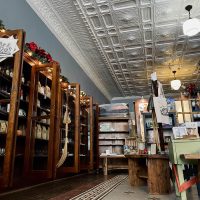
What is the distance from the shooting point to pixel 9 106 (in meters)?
2.95

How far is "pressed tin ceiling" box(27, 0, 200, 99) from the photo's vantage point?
5.24m

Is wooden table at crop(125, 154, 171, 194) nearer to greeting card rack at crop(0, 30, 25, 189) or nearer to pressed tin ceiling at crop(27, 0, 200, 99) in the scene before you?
greeting card rack at crop(0, 30, 25, 189)

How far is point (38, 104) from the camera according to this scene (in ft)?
13.7

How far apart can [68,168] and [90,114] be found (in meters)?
1.95

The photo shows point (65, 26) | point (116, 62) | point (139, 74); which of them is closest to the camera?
point (65, 26)

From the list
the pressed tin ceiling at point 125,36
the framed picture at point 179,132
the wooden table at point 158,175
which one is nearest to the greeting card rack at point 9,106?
the wooden table at point 158,175

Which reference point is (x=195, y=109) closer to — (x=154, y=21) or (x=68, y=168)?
(x=154, y=21)

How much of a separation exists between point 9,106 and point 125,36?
455 cm

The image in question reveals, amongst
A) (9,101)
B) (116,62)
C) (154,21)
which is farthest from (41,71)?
(116,62)

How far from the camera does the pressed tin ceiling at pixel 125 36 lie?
5242 mm

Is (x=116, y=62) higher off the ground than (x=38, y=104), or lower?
higher

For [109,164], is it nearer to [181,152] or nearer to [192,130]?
[192,130]

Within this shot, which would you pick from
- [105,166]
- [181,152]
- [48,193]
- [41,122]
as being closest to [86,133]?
[105,166]

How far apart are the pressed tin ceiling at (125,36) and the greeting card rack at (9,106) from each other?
238 cm
